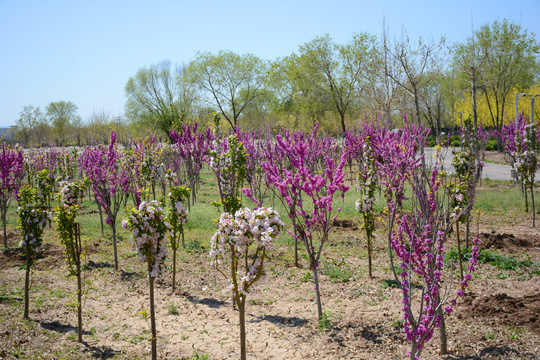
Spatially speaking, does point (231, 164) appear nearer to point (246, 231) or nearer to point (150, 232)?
point (150, 232)

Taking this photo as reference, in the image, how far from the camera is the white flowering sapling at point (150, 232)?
4418 millimetres

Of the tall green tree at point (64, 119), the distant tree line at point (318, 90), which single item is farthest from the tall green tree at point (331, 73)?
the tall green tree at point (64, 119)

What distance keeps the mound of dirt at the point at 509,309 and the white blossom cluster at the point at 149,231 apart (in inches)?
159

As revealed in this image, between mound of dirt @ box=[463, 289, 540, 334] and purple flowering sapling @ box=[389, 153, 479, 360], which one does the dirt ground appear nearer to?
mound of dirt @ box=[463, 289, 540, 334]

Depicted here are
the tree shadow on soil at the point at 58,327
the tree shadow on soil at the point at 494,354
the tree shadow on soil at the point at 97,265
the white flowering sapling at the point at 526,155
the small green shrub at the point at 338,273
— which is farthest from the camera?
the white flowering sapling at the point at 526,155

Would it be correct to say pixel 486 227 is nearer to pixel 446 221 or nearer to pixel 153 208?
pixel 446 221

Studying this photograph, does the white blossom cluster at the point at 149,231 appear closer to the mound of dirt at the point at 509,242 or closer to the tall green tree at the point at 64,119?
the mound of dirt at the point at 509,242

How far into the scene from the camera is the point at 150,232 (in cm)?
445

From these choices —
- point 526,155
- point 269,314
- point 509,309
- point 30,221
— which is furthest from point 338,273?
point 526,155

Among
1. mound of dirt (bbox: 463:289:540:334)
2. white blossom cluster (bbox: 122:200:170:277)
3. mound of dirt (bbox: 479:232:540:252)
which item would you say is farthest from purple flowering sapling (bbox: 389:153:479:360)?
mound of dirt (bbox: 479:232:540:252)

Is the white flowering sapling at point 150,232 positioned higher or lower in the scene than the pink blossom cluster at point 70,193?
lower

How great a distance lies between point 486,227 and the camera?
1045cm

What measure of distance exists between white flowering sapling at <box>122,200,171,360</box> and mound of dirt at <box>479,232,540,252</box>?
7.44 m

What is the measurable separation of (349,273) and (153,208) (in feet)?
15.1
